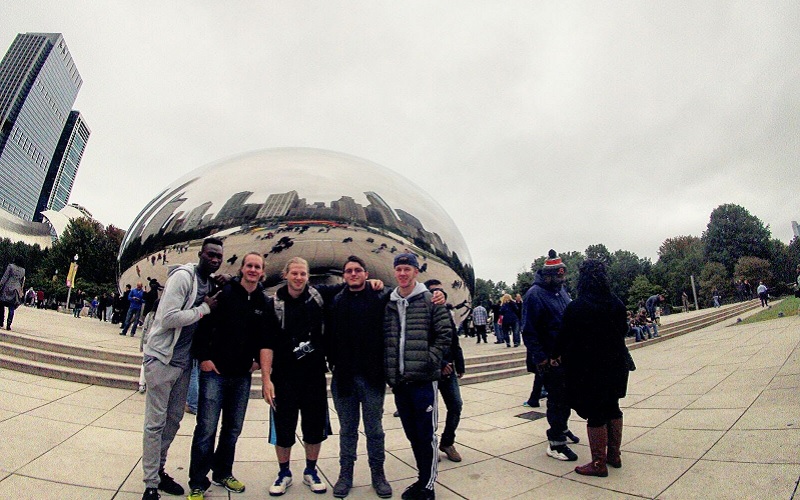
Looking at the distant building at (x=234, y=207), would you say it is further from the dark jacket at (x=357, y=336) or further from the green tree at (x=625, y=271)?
the green tree at (x=625, y=271)

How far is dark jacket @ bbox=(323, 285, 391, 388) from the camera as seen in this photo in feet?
9.05

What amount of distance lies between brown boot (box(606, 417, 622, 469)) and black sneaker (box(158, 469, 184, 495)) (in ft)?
10.2

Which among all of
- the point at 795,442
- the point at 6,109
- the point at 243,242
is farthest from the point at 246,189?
the point at 6,109

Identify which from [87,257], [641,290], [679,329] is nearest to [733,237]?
[641,290]

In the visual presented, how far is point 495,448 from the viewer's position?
11.9 feet

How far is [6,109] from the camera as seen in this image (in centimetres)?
11419

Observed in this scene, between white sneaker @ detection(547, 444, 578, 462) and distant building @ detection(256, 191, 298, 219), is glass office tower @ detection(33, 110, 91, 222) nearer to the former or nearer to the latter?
distant building @ detection(256, 191, 298, 219)

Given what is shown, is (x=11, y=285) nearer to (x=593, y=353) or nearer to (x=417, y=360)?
(x=417, y=360)

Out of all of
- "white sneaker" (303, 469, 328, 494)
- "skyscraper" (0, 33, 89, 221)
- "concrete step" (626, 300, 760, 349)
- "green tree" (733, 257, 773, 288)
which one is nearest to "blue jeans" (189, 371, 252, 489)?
"white sneaker" (303, 469, 328, 494)

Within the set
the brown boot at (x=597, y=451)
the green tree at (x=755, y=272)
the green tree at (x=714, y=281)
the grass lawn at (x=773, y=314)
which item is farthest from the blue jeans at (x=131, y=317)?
the green tree at (x=714, y=281)

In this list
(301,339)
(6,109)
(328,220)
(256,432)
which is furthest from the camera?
(6,109)

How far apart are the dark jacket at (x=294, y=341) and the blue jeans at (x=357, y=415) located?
0.72 feet

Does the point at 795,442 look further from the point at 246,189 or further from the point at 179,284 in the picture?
the point at 246,189

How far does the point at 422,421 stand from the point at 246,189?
3.37 metres
